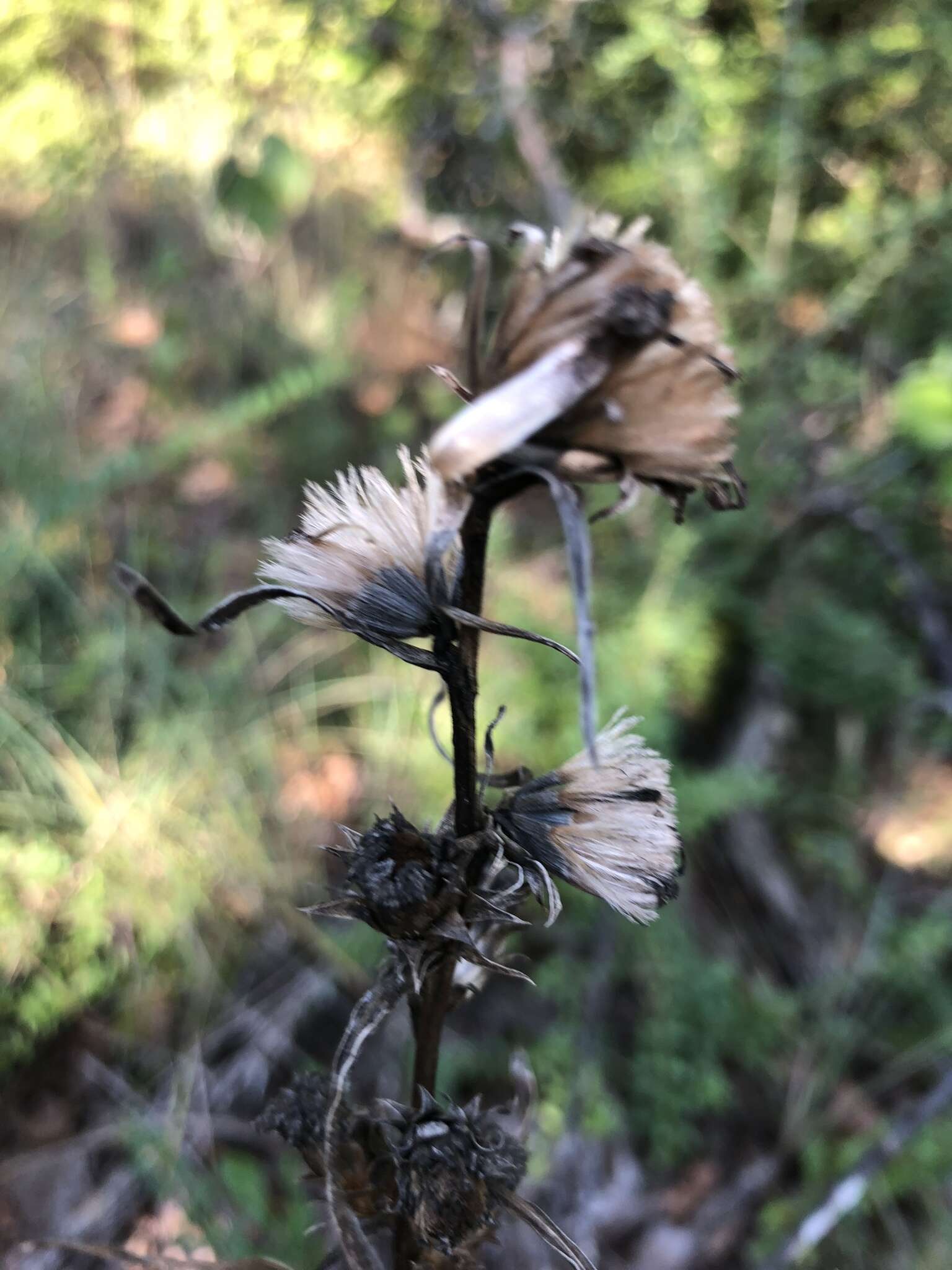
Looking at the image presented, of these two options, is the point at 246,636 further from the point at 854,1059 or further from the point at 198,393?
the point at 854,1059

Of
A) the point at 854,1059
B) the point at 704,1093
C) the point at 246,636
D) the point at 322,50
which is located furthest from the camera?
the point at 322,50

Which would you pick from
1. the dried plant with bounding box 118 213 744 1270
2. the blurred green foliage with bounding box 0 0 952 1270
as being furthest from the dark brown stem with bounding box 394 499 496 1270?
the blurred green foliage with bounding box 0 0 952 1270

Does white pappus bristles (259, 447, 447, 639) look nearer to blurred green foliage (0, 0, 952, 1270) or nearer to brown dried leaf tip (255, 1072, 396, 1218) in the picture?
brown dried leaf tip (255, 1072, 396, 1218)

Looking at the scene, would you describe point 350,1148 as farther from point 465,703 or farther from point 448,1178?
point 465,703

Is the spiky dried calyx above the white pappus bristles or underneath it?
underneath

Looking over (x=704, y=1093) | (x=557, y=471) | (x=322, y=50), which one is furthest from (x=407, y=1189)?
(x=322, y=50)

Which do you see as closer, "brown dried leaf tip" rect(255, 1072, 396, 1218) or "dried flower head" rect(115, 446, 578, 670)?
"dried flower head" rect(115, 446, 578, 670)

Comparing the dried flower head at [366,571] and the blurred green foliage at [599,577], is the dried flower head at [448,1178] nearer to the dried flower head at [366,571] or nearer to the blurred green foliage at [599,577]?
the dried flower head at [366,571]
